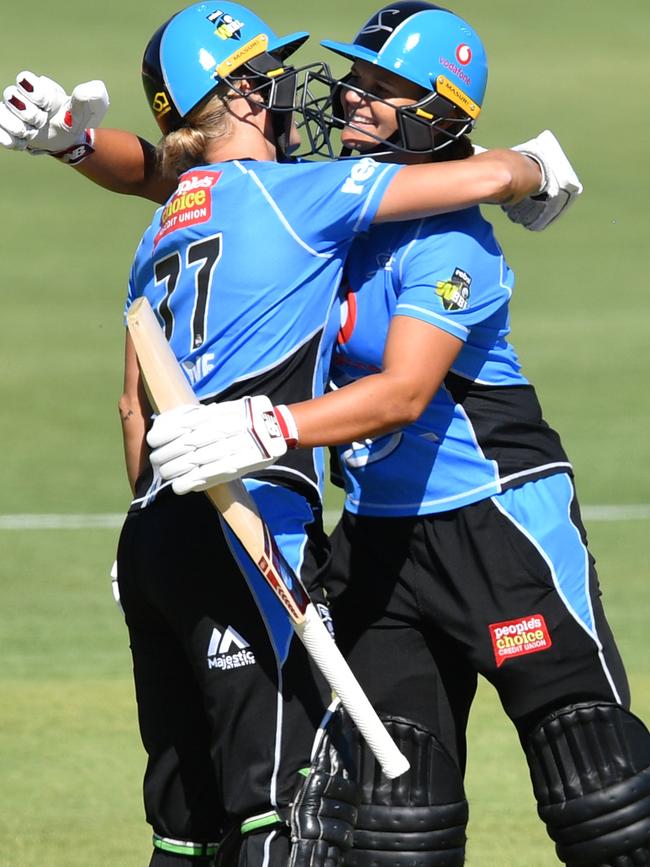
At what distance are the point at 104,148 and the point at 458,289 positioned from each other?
158 cm

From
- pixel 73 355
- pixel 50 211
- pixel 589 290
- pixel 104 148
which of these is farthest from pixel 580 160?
pixel 104 148

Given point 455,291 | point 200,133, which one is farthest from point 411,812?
point 200,133

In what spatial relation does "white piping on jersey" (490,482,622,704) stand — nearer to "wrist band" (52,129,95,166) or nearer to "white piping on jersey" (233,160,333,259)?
"white piping on jersey" (233,160,333,259)

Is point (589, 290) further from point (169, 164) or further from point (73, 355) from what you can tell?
point (169, 164)

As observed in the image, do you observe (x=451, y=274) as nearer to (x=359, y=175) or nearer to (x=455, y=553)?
(x=359, y=175)

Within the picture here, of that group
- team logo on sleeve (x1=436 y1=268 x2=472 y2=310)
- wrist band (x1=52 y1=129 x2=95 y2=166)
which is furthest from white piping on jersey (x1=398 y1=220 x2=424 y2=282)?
wrist band (x1=52 y1=129 x2=95 y2=166)

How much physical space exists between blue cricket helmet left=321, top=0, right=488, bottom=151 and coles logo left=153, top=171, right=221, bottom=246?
0.54 meters

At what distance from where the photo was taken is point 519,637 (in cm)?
405

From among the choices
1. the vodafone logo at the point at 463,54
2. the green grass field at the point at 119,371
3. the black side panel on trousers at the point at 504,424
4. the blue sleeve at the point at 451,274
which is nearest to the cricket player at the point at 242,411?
the blue sleeve at the point at 451,274

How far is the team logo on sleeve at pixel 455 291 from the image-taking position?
3809 mm

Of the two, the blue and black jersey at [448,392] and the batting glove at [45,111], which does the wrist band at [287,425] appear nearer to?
the blue and black jersey at [448,392]

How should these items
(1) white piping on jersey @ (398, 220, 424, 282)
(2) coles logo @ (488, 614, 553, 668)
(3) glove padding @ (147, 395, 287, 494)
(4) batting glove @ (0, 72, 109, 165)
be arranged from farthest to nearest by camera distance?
(4) batting glove @ (0, 72, 109, 165), (2) coles logo @ (488, 614, 553, 668), (1) white piping on jersey @ (398, 220, 424, 282), (3) glove padding @ (147, 395, 287, 494)

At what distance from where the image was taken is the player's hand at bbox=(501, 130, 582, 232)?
413 centimetres

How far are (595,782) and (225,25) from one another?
2017 millimetres
